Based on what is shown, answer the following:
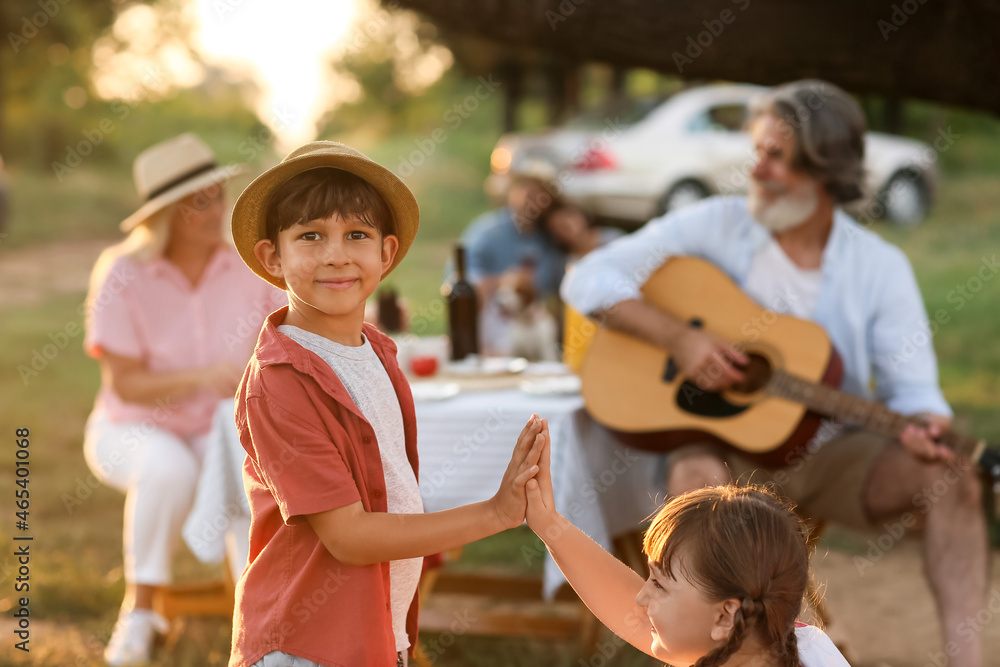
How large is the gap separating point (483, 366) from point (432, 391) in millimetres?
478

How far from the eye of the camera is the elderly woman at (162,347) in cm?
339

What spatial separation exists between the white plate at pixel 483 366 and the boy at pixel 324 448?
1.79m

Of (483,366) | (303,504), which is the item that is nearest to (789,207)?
(483,366)

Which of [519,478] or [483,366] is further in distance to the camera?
[483,366]

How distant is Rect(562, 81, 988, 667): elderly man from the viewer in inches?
121

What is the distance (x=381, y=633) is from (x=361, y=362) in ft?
1.52

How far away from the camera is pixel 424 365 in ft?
11.1

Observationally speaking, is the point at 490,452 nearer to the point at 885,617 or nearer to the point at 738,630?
the point at 738,630

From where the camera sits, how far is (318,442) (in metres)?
1.48

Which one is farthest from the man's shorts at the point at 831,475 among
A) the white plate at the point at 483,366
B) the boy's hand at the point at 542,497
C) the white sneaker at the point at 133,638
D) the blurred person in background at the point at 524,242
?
the blurred person in background at the point at 524,242

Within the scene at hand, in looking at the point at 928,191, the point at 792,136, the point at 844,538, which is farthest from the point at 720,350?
the point at 928,191

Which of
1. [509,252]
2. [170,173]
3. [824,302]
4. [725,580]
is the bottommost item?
[725,580]

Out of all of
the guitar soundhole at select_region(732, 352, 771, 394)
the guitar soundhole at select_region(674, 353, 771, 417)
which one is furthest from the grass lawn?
the guitar soundhole at select_region(732, 352, 771, 394)

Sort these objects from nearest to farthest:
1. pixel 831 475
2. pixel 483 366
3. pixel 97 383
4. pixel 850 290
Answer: pixel 831 475, pixel 850 290, pixel 483 366, pixel 97 383
